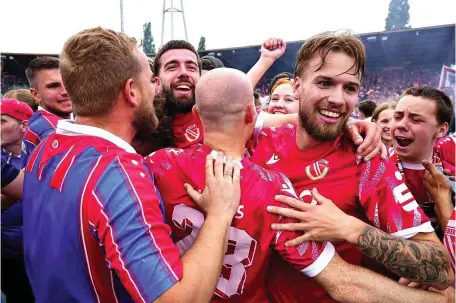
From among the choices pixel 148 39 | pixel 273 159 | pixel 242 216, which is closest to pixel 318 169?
pixel 273 159

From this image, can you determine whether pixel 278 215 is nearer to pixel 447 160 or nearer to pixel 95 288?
pixel 95 288

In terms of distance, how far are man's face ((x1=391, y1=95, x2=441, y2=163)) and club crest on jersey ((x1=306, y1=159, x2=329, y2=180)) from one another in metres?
0.96

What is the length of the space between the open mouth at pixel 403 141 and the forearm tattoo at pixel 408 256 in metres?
1.15

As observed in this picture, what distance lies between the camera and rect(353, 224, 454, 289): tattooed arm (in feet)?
5.23

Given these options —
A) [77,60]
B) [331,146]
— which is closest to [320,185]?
[331,146]

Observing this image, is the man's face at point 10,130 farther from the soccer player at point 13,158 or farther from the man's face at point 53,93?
the man's face at point 53,93

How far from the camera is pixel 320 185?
1899 millimetres

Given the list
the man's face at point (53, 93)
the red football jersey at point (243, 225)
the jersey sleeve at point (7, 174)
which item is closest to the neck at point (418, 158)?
the red football jersey at point (243, 225)

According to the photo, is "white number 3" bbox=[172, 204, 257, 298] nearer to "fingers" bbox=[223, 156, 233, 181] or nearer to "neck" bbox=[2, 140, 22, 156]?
→ "fingers" bbox=[223, 156, 233, 181]

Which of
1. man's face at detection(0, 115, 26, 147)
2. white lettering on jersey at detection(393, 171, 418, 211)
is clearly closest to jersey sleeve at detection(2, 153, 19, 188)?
man's face at detection(0, 115, 26, 147)

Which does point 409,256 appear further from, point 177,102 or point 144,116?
point 177,102

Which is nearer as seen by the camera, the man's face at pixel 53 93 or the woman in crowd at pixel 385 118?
the man's face at pixel 53 93

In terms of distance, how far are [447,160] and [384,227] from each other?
2.14 meters

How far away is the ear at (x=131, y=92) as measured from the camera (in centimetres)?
156
